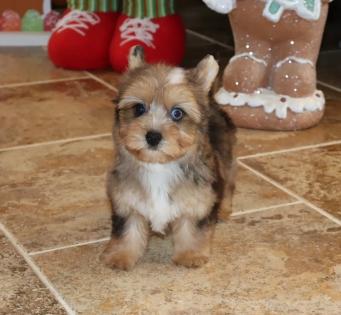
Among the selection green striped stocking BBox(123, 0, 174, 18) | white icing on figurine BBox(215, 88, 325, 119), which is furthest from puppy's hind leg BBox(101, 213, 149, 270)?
green striped stocking BBox(123, 0, 174, 18)

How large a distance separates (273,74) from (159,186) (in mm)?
1052

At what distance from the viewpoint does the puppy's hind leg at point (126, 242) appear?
1.74 m

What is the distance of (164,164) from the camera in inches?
66.7

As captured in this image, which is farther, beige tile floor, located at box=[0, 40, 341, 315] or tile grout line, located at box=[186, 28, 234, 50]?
tile grout line, located at box=[186, 28, 234, 50]

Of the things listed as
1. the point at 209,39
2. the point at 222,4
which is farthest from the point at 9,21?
the point at 222,4

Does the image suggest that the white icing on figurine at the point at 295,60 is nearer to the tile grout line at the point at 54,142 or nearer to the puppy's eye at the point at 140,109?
the tile grout line at the point at 54,142

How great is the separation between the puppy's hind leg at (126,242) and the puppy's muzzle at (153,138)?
195mm

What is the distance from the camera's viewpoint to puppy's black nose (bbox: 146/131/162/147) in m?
1.61

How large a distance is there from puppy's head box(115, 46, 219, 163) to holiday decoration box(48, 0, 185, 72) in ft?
4.70

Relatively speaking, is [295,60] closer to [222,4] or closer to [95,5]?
[222,4]

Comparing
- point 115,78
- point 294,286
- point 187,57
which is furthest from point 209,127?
point 187,57

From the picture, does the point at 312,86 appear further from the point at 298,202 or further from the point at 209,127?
the point at 209,127

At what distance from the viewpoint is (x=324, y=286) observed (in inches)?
66.4

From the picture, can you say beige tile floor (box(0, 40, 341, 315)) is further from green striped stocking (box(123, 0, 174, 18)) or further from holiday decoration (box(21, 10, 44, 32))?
holiday decoration (box(21, 10, 44, 32))
